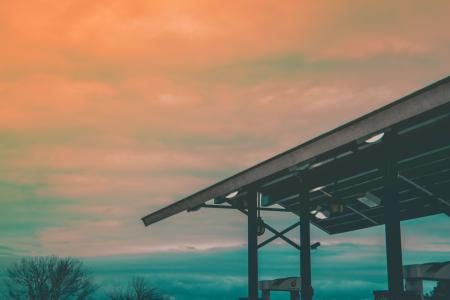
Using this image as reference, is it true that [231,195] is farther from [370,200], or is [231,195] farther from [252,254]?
[370,200]

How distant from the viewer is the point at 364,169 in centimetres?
1155

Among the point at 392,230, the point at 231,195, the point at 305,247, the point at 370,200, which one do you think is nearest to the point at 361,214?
the point at 370,200

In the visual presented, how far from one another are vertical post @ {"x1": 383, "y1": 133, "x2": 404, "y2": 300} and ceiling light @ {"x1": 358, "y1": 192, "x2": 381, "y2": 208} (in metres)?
5.03

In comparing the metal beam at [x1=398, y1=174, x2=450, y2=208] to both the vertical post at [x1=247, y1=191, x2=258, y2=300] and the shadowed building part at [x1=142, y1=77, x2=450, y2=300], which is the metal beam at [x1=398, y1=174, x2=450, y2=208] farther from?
the vertical post at [x1=247, y1=191, x2=258, y2=300]

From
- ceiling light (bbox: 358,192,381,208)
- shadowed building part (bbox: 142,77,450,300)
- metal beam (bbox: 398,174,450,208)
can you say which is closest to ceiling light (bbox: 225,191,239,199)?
shadowed building part (bbox: 142,77,450,300)

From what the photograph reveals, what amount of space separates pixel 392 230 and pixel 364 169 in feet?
5.21

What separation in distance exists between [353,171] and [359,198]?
3958 millimetres

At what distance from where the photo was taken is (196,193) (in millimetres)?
15195

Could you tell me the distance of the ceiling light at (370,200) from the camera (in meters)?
15.4

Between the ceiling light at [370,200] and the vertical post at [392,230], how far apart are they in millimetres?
5030

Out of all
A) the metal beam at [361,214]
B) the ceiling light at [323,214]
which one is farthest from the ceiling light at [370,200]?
the ceiling light at [323,214]

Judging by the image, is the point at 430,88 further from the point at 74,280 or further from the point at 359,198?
the point at 74,280

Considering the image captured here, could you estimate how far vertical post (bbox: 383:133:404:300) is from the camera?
33.4ft

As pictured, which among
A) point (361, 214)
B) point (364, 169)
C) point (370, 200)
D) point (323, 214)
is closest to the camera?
point (364, 169)
